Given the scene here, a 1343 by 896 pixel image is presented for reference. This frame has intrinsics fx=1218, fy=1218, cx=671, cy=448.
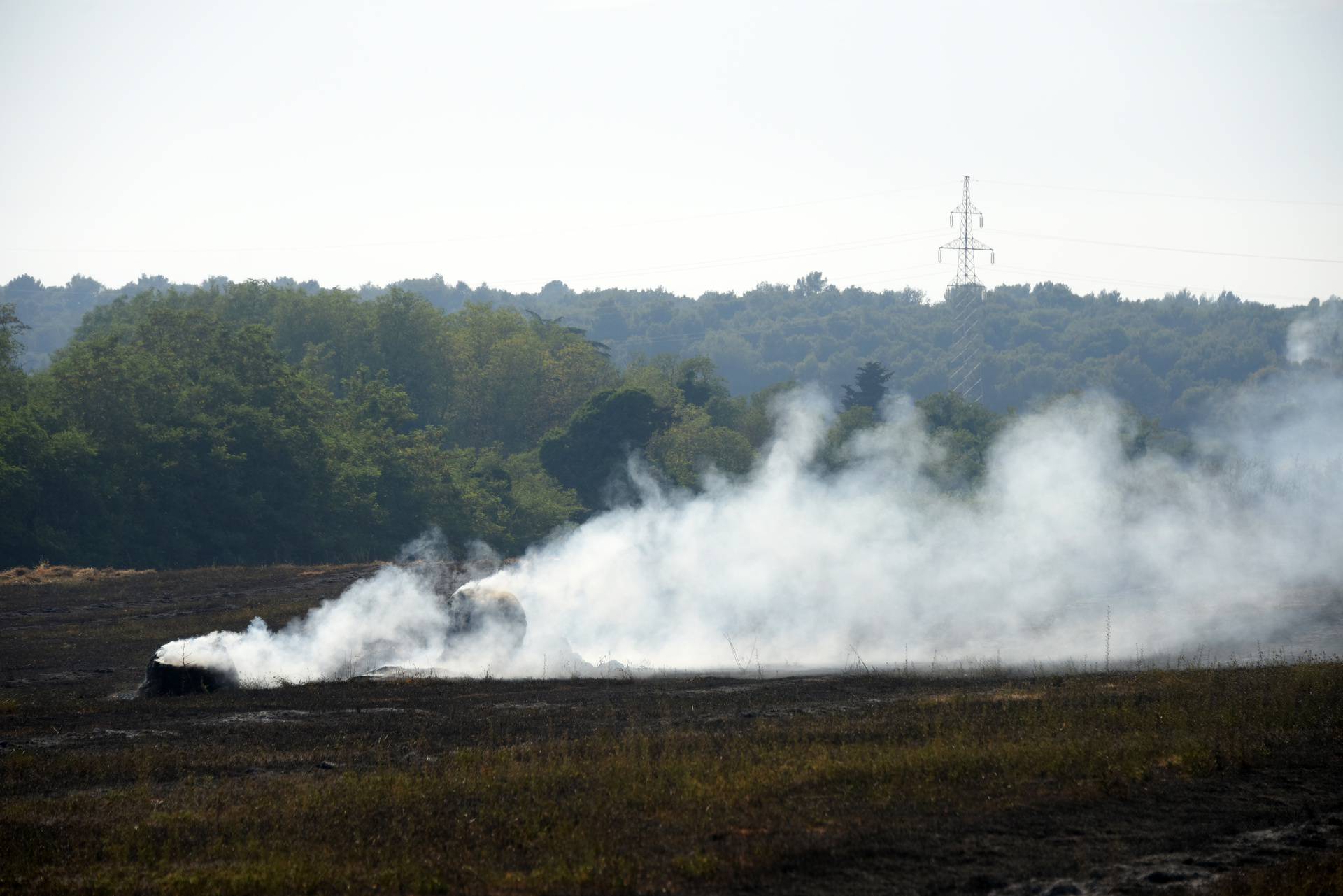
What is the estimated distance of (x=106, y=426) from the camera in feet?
248

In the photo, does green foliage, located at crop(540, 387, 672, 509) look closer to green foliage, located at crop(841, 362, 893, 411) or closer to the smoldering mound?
green foliage, located at crop(841, 362, 893, 411)

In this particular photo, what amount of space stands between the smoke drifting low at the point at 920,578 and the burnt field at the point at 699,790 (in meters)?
9.44

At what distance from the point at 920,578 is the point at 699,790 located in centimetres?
3570

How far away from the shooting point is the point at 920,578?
171 feet

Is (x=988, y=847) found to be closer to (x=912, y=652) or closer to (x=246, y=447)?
(x=912, y=652)

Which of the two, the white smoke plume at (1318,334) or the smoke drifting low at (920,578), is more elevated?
the white smoke plume at (1318,334)

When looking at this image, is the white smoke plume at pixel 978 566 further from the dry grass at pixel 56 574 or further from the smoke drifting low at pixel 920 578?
the dry grass at pixel 56 574

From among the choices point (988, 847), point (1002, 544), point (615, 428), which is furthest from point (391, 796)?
point (615, 428)

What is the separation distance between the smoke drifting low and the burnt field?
31.0 feet

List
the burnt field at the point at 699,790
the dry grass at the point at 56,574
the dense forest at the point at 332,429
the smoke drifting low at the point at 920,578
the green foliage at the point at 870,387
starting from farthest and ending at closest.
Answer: the green foliage at the point at 870,387, the dense forest at the point at 332,429, the dry grass at the point at 56,574, the smoke drifting low at the point at 920,578, the burnt field at the point at 699,790

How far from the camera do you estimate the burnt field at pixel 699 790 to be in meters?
14.4

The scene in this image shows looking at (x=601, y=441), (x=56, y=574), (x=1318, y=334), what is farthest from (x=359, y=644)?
(x=1318, y=334)

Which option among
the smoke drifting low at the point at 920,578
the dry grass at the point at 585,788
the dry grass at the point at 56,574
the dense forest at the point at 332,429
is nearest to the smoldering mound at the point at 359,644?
the smoke drifting low at the point at 920,578

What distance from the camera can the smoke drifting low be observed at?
39.9m
